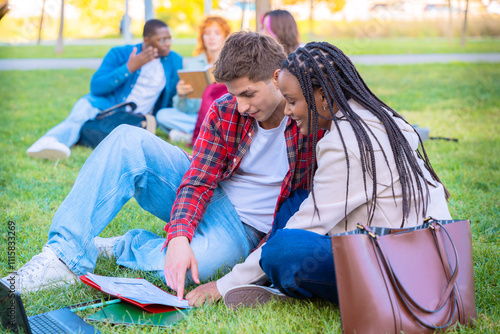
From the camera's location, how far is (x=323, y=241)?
1902 millimetres

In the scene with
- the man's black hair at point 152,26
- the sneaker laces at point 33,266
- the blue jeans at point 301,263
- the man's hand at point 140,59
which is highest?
the man's black hair at point 152,26

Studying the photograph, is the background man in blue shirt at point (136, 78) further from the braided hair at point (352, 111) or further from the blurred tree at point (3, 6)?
the blurred tree at point (3, 6)

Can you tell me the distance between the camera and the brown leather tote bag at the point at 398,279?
1649 mm

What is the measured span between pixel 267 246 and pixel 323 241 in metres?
0.21

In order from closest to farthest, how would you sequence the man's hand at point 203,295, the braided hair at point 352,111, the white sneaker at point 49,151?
1. the braided hair at point 352,111
2. the man's hand at point 203,295
3. the white sneaker at point 49,151

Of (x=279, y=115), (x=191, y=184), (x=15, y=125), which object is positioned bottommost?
(x=15, y=125)

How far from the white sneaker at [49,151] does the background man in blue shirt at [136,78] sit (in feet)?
1.25

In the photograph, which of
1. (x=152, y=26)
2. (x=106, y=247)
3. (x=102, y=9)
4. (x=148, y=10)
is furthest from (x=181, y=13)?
(x=106, y=247)

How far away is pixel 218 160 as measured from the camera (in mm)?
2402

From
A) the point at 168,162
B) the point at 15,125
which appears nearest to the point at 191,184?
the point at 168,162

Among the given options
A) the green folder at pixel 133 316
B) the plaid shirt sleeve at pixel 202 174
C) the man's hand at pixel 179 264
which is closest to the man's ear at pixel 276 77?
the plaid shirt sleeve at pixel 202 174

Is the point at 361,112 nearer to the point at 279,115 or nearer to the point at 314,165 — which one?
the point at 314,165

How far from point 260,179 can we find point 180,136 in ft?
10.1

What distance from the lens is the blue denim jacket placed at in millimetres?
5312
